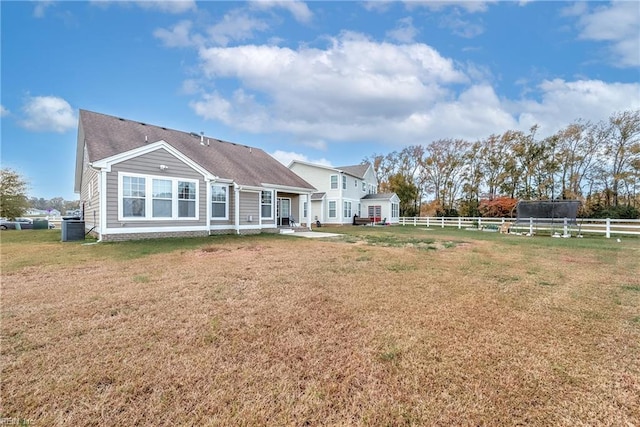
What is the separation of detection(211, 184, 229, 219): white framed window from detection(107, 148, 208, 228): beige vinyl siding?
735mm

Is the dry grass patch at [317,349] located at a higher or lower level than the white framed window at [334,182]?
lower

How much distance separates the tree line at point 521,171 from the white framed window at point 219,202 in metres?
24.4

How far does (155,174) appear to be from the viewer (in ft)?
37.1

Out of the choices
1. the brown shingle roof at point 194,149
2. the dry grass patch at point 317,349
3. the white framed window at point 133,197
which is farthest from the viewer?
the brown shingle roof at point 194,149

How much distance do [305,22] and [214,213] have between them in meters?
10.8

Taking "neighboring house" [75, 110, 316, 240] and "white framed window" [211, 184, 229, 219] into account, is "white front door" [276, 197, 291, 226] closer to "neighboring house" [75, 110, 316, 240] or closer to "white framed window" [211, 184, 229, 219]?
"neighboring house" [75, 110, 316, 240]

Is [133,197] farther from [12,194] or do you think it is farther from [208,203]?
[12,194]

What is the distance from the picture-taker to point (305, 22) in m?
14.0

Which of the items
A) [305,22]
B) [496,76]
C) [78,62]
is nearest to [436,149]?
[496,76]

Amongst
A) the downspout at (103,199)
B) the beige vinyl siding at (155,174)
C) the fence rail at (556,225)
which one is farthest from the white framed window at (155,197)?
the fence rail at (556,225)

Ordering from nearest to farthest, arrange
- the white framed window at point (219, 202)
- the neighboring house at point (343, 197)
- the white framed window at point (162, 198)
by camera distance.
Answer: the white framed window at point (162, 198)
the white framed window at point (219, 202)
the neighboring house at point (343, 197)

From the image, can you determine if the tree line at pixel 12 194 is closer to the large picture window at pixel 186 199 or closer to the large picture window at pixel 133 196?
the large picture window at pixel 133 196

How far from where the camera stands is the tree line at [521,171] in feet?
76.1

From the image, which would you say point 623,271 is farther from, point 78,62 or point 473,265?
point 78,62
